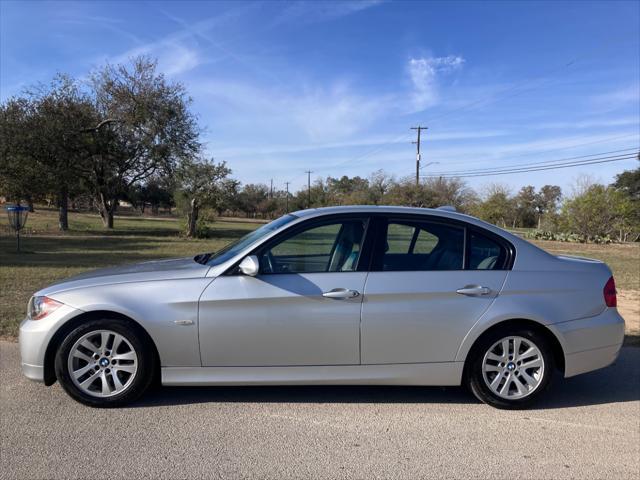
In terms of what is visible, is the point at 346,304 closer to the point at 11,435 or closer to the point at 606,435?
the point at 606,435

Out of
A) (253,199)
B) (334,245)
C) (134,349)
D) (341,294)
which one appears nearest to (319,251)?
(334,245)

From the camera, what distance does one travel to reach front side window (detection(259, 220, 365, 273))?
13.0 feet

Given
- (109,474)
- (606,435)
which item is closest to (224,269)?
(109,474)

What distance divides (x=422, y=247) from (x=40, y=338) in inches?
124

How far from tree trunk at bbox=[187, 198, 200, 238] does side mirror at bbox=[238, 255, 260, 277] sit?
75.0ft

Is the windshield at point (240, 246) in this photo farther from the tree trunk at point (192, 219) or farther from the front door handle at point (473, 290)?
the tree trunk at point (192, 219)

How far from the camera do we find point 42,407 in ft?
12.4

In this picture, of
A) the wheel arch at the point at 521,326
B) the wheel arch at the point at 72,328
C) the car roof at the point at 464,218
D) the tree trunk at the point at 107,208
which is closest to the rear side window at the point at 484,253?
the car roof at the point at 464,218

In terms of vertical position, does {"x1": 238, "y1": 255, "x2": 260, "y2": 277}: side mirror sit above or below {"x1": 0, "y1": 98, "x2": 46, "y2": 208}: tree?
below

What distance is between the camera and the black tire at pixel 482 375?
3.94m

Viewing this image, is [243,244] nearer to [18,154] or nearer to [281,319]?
[281,319]

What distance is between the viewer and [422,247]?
4199 millimetres

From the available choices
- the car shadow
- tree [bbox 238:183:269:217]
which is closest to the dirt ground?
the car shadow

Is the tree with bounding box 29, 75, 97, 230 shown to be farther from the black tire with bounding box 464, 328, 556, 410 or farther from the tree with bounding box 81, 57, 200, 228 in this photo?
the black tire with bounding box 464, 328, 556, 410
